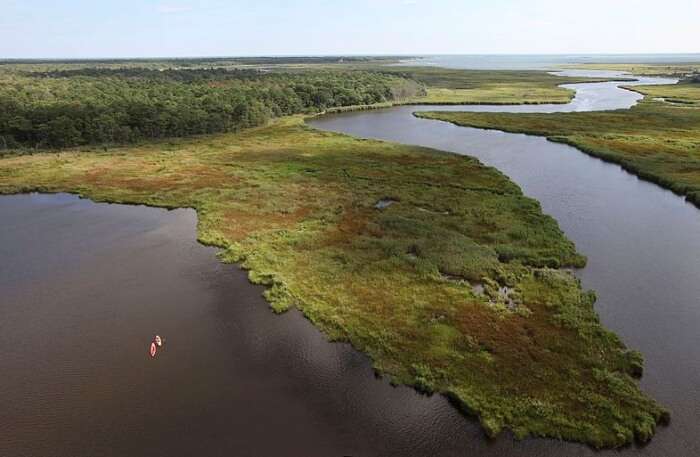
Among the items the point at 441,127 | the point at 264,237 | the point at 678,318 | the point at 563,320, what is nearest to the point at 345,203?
the point at 264,237

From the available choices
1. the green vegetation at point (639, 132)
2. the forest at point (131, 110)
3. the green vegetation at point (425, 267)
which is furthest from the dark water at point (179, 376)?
the forest at point (131, 110)

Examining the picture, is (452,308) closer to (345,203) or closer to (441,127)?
(345,203)

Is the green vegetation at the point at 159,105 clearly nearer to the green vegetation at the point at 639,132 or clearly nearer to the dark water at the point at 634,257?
the green vegetation at the point at 639,132

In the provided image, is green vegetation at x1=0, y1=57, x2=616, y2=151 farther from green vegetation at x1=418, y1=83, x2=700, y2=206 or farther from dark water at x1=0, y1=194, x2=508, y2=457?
dark water at x1=0, y1=194, x2=508, y2=457

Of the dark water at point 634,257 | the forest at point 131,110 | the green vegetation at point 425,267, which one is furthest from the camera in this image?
the forest at point 131,110

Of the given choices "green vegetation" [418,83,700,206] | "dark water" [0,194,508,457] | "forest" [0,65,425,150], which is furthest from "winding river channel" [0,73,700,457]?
"forest" [0,65,425,150]

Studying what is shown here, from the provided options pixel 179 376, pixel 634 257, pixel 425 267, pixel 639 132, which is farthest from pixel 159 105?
pixel 639 132
